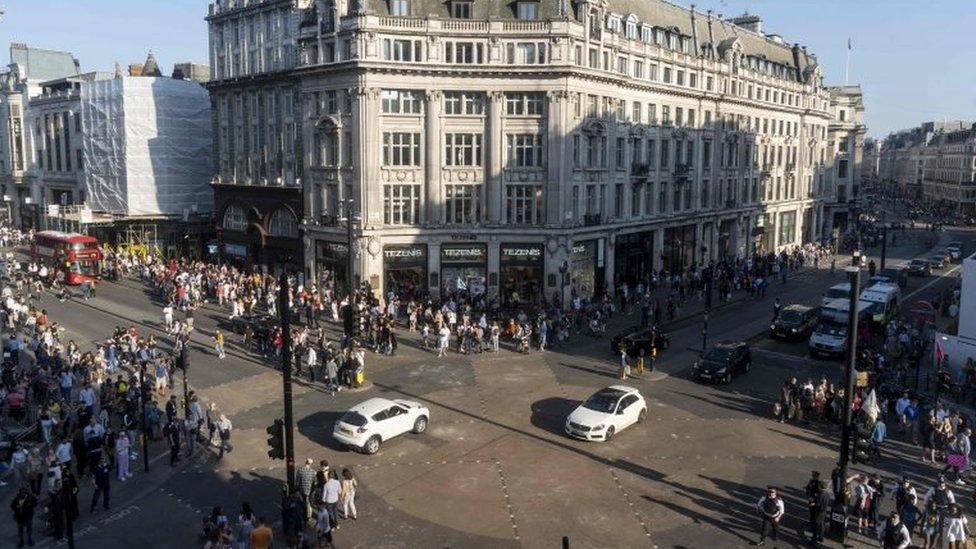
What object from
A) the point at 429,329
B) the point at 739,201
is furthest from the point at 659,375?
the point at 739,201

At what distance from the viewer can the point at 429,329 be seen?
43281 mm

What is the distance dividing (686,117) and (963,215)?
356ft

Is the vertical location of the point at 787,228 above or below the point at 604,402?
above

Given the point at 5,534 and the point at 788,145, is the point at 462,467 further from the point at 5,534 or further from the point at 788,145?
the point at 788,145

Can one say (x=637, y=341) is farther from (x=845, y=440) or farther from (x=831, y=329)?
(x=845, y=440)

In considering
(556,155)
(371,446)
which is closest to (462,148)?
(556,155)

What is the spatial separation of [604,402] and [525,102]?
89.3ft

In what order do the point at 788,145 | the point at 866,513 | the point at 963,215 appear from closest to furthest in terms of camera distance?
the point at 866,513 < the point at 788,145 < the point at 963,215

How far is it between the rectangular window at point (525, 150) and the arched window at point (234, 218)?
76.0 feet

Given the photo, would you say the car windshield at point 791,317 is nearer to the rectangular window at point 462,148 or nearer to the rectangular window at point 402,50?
the rectangular window at point 462,148

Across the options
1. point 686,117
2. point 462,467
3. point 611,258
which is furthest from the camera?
point 686,117

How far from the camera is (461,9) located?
4897 cm

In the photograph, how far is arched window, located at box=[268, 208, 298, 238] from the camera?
54.7 metres

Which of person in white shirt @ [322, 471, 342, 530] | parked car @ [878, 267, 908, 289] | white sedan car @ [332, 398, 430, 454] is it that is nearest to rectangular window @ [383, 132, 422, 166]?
white sedan car @ [332, 398, 430, 454]
